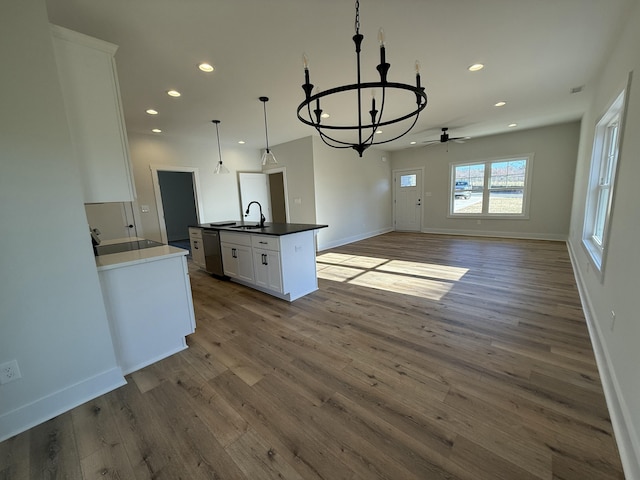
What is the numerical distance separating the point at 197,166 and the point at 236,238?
9.65 feet

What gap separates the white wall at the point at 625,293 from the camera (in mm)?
1299

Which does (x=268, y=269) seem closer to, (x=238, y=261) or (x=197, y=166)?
(x=238, y=261)

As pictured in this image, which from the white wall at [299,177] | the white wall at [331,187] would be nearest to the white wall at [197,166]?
the white wall at [299,177]

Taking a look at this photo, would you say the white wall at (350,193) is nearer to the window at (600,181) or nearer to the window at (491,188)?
the window at (491,188)

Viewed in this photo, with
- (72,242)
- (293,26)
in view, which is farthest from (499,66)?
(72,242)

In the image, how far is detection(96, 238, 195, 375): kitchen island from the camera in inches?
77.4

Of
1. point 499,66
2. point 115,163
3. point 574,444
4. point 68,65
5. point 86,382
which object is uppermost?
point 499,66

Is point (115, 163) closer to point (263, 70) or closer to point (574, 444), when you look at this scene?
point (263, 70)

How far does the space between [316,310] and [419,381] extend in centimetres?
142

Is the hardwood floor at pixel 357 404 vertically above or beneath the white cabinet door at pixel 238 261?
beneath

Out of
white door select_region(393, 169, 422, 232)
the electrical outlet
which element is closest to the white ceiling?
the electrical outlet

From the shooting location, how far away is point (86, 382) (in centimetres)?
177

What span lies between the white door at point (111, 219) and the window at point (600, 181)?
22.2ft

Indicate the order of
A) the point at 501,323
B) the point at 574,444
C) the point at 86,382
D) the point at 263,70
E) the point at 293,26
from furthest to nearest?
the point at 263,70, the point at 501,323, the point at 293,26, the point at 86,382, the point at 574,444
